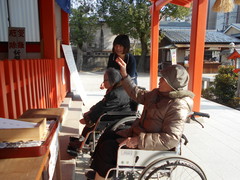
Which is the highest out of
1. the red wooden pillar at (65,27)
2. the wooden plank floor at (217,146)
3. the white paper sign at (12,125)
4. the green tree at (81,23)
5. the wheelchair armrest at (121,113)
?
the green tree at (81,23)

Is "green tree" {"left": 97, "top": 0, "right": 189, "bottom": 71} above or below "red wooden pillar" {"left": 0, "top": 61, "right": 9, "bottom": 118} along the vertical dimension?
above

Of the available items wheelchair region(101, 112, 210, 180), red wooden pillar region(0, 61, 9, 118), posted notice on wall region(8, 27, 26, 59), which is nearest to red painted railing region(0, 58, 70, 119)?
red wooden pillar region(0, 61, 9, 118)

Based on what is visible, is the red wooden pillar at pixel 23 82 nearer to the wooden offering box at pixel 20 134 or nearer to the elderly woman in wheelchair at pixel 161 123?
the elderly woman in wheelchair at pixel 161 123

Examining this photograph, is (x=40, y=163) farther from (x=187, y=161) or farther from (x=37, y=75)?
(x=37, y=75)

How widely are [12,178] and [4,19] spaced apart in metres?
3.66

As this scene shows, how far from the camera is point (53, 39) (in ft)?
11.3

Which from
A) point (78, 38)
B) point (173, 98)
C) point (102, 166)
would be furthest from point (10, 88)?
point (78, 38)

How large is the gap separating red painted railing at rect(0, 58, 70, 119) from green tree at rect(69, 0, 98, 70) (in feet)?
46.8

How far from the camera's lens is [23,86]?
7.25 feet

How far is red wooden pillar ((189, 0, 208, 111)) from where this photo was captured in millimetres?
3598

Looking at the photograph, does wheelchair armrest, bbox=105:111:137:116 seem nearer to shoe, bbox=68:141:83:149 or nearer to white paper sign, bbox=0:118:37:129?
shoe, bbox=68:141:83:149

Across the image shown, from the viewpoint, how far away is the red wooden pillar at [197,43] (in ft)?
11.8

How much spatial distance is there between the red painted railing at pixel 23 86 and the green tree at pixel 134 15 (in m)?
12.4

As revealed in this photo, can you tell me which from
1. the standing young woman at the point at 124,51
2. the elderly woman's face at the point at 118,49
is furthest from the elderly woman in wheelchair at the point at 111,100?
the elderly woman's face at the point at 118,49
